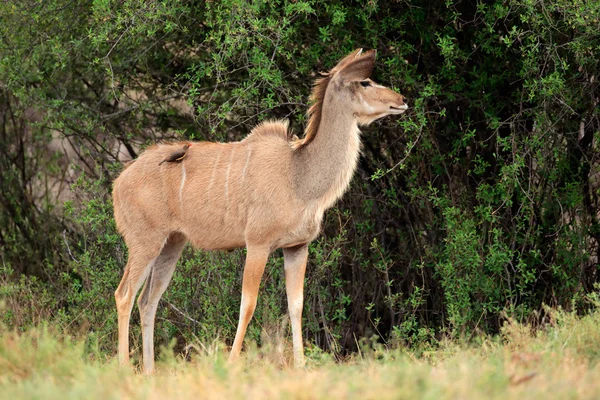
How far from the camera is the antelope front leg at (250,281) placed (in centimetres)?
594

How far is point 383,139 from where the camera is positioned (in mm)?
8070

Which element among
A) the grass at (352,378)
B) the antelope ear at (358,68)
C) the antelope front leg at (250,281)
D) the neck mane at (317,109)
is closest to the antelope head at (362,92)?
the antelope ear at (358,68)

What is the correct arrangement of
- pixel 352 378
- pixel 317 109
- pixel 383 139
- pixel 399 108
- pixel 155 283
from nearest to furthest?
pixel 352 378, pixel 399 108, pixel 317 109, pixel 155 283, pixel 383 139

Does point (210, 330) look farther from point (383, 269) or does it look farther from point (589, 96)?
point (589, 96)

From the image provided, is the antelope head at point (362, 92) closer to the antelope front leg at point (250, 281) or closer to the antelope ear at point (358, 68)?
the antelope ear at point (358, 68)

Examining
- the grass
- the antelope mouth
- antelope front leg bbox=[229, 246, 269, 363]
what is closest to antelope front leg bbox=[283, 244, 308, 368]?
antelope front leg bbox=[229, 246, 269, 363]

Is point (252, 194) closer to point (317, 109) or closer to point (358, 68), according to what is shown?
point (317, 109)

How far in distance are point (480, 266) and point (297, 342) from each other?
190cm

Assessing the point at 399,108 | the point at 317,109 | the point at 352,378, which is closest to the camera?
the point at 352,378

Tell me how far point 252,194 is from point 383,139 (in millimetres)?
2315

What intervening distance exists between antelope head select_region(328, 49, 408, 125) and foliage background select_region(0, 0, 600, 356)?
0.62 meters

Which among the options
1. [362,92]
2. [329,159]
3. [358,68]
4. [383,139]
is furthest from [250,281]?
[383,139]

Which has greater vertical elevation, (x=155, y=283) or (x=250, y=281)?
(x=250, y=281)


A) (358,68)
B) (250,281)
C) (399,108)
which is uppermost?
(358,68)
